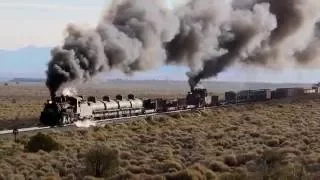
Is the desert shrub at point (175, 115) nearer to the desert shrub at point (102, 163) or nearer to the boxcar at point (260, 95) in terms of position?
the boxcar at point (260, 95)

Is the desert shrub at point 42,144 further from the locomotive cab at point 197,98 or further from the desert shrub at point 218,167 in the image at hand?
the locomotive cab at point 197,98

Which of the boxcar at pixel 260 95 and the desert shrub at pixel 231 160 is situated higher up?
the boxcar at pixel 260 95

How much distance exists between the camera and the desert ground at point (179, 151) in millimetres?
20531

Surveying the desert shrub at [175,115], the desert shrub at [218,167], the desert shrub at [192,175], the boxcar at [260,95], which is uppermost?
the boxcar at [260,95]

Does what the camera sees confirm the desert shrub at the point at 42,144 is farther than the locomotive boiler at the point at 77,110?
No

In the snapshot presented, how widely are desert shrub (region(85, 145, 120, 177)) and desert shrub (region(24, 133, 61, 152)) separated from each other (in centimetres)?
740

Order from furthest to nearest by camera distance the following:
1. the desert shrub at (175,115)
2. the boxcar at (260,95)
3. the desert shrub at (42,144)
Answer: the boxcar at (260,95)
the desert shrub at (175,115)
the desert shrub at (42,144)

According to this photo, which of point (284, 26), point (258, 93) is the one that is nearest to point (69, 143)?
point (284, 26)

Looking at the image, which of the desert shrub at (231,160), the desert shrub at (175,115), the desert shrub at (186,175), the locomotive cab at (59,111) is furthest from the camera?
the desert shrub at (175,115)

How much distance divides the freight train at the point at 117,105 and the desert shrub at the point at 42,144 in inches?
302

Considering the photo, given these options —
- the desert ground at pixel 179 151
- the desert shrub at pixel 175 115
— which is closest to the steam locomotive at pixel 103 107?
the desert ground at pixel 179 151

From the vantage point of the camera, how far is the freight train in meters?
37.6

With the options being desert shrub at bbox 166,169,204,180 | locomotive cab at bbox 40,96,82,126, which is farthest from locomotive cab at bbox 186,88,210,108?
desert shrub at bbox 166,169,204,180

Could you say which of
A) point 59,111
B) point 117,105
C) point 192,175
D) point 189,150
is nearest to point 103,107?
point 117,105
